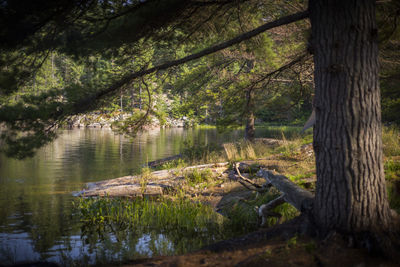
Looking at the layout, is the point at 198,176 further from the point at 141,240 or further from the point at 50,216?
the point at 141,240

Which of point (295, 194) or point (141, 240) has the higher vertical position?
point (295, 194)

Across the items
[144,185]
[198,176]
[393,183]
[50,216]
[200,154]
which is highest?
[393,183]

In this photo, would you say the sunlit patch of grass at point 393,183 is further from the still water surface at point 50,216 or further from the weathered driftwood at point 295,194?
the still water surface at point 50,216

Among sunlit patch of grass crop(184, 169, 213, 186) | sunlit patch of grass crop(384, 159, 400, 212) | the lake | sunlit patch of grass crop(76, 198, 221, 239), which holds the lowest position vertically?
the lake

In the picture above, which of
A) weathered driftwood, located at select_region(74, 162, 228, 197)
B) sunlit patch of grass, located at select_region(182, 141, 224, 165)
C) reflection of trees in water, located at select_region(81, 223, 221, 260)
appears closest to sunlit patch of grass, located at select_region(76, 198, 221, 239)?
reflection of trees in water, located at select_region(81, 223, 221, 260)

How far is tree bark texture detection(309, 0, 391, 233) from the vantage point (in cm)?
373

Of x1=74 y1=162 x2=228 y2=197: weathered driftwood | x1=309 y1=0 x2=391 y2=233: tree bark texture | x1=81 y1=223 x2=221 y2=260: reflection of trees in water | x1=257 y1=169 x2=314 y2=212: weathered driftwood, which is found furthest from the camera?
x1=74 y1=162 x2=228 y2=197: weathered driftwood

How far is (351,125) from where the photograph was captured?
375cm

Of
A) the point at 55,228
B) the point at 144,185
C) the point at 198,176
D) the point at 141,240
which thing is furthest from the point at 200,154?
the point at 141,240

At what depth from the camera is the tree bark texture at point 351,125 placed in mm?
3727

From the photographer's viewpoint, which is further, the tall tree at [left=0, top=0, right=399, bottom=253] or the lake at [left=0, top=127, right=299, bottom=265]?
the lake at [left=0, top=127, right=299, bottom=265]

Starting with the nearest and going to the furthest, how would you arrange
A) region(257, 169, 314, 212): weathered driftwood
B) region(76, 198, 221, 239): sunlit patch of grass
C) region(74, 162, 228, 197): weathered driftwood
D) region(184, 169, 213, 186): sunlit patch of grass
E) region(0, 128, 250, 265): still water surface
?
region(257, 169, 314, 212): weathered driftwood → region(0, 128, 250, 265): still water surface → region(76, 198, 221, 239): sunlit patch of grass → region(74, 162, 228, 197): weathered driftwood → region(184, 169, 213, 186): sunlit patch of grass

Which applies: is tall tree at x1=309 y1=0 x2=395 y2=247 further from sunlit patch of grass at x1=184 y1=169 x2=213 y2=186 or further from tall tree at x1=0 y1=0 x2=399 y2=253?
sunlit patch of grass at x1=184 y1=169 x2=213 y2=186

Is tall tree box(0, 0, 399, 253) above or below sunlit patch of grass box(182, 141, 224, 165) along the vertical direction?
above
